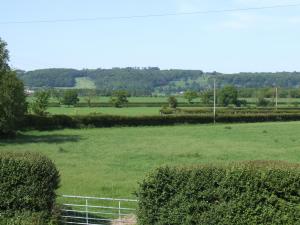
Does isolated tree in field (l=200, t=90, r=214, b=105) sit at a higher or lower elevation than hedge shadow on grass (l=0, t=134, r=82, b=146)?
higher

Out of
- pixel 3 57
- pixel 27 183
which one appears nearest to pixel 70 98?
pixel 3 57

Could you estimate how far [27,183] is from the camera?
1447cm

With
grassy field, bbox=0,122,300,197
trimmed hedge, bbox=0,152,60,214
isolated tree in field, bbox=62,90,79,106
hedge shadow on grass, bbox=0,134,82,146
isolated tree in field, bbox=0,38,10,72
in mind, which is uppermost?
isolated tree in field, bbox=0,38,10,72

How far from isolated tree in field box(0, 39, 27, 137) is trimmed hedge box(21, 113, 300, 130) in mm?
9408

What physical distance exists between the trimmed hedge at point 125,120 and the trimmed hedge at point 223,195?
55.1 m

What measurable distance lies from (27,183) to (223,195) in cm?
512

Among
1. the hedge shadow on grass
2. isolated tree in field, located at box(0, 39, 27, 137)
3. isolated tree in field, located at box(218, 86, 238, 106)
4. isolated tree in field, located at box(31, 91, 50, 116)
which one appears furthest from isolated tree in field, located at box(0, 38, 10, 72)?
isolated tree in field, located at box(218, 86, 238, 106)

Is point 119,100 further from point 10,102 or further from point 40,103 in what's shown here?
point 10,102

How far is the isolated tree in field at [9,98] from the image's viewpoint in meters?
54.9

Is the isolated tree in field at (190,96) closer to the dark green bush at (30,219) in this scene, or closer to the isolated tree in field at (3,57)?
the isolated tree in field at (3,57)

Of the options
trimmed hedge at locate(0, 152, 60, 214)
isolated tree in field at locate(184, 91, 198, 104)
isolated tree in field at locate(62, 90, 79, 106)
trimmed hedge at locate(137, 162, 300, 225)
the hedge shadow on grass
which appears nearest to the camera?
trimmed hedge at locate(137, 162, 300, 225)

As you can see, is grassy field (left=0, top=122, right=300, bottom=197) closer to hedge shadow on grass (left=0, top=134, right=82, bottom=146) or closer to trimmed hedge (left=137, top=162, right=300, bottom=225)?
hedge shadow on grass (left=0, top=134, right=82, bottom=146)

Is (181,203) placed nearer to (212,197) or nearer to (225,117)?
(212,197)

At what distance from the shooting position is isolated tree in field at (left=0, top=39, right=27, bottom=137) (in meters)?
54.9
